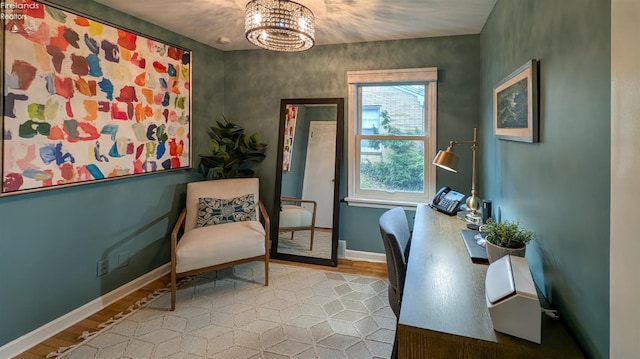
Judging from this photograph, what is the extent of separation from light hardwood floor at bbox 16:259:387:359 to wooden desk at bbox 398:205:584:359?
6.01 ft

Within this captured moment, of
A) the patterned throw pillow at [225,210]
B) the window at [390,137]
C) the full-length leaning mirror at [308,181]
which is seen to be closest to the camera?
the patterned throw pillow at [225,210]

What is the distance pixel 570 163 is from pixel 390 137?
2451mm

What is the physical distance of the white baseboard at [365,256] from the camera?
362 cm

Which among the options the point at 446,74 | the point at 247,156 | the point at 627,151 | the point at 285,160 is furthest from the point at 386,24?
the point at 627,151

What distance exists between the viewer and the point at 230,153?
3.74m

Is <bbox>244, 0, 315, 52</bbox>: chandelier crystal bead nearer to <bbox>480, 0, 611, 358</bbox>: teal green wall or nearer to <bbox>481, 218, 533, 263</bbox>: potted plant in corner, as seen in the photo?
<bbox>480, 0, 611, 358</bbox>: teal green wall

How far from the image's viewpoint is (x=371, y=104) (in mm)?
3621

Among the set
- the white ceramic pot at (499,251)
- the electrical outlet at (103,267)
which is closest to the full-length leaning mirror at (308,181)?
the electrical outlet at (103,267)

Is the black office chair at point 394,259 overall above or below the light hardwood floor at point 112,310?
above

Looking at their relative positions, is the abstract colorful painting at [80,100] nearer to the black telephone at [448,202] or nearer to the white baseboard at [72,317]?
the white baseboard at [72,317]

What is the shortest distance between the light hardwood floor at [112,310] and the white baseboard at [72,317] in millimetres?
33

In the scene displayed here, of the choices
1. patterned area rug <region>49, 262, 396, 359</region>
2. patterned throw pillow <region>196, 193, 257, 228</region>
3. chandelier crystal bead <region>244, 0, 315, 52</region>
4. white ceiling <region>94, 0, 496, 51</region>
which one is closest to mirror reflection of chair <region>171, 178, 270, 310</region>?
patterned throw pillow <region>196, 193, 257, 228</region>

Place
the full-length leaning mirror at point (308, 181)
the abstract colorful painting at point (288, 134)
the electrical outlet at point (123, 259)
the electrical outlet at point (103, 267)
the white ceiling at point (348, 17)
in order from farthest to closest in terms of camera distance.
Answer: the abstract colorful painting at point (288, 134), the full-length leaning mirror at point (308, 181), the electrical outlet at point (123, 259), the electrical outlet at point (103, 267), the white ceiling at point (348, 17)

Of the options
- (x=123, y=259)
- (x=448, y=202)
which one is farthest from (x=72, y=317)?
(x=448, y=202)
